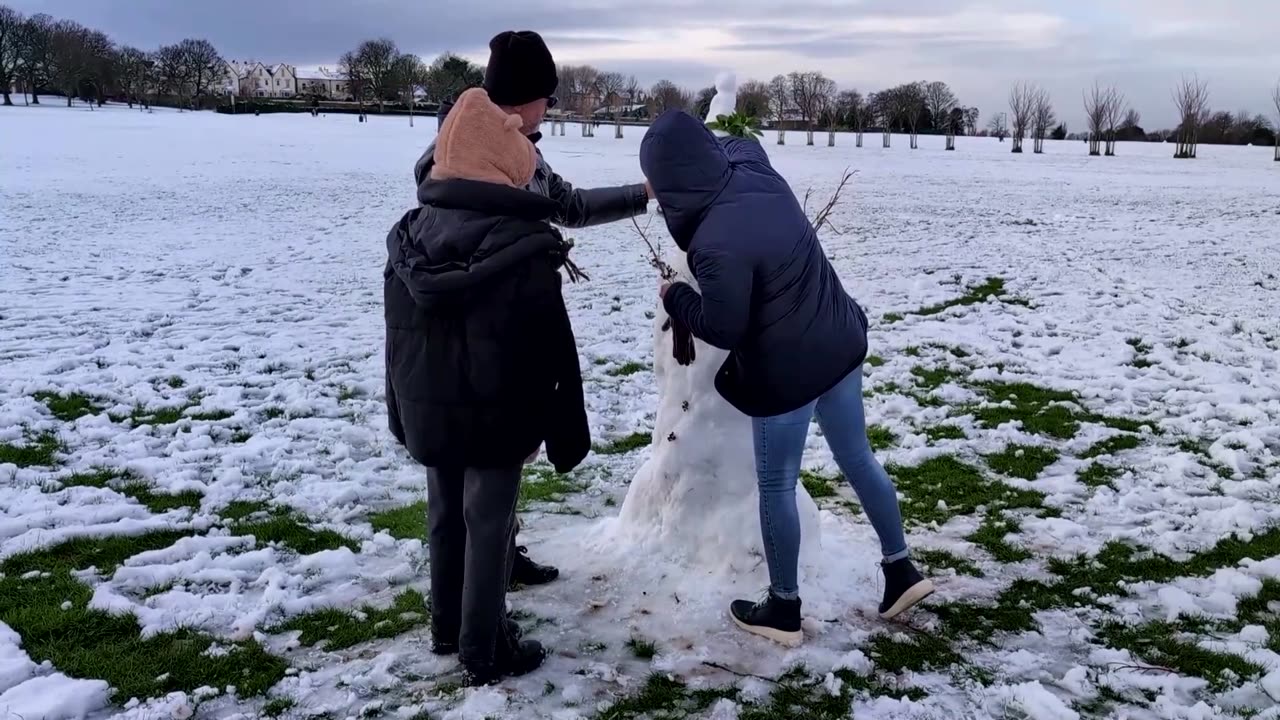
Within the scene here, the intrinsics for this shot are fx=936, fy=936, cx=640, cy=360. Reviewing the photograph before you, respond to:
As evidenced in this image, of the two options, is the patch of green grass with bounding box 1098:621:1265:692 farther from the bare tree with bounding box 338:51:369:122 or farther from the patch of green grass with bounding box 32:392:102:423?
the bare tree with bounding box 338:51:369:122

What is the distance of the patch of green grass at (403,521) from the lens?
4677 mm

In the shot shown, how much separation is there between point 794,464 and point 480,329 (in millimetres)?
1289

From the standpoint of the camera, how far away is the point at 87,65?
77.4 metres

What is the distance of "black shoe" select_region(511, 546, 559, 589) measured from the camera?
410 cm

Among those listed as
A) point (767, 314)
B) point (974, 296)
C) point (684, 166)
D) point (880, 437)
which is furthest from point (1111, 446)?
point (974, 296)

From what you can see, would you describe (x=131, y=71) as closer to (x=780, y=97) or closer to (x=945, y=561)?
(x=780, y=97)

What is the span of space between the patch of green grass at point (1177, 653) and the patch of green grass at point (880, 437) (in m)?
2.46

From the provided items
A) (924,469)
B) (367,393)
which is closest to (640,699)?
(924,469)

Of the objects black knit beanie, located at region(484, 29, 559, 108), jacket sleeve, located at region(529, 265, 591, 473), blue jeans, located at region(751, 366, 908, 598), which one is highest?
black knit beanie, located at region(484, 29, 559, 108)

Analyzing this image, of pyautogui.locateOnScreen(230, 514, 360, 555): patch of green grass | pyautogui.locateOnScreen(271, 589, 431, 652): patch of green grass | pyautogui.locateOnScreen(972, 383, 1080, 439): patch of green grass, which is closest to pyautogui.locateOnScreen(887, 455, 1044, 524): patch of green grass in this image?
pyautogui.locateOnScreen(972, 383, 1080, 439): patch of green grass

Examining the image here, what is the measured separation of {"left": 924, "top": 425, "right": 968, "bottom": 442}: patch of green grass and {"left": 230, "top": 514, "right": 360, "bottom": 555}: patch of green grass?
380cm

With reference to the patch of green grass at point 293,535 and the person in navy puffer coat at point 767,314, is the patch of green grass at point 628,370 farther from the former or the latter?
the person in navy puffer coat at point 767,314

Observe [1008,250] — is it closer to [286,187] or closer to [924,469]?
[924,469]

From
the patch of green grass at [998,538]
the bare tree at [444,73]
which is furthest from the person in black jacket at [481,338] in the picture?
the bare tree at [444,73]
